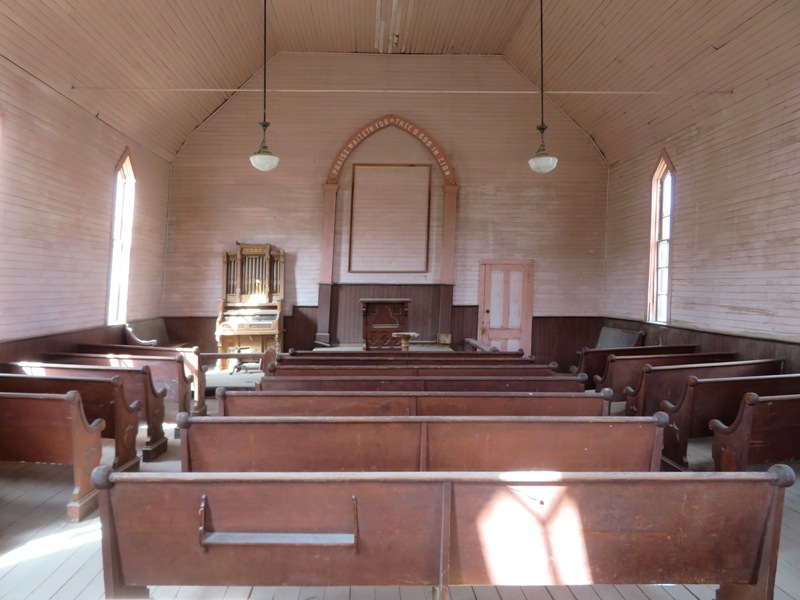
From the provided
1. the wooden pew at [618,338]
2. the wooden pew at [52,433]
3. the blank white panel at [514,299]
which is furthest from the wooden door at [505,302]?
the wooden pew at [52,433]

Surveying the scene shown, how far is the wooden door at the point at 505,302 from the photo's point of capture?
9664 mm

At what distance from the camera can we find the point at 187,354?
18.7 feet

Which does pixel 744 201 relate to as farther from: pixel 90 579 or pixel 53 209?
pixel 53 209

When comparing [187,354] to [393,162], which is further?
[393,162]

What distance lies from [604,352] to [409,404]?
422 cm

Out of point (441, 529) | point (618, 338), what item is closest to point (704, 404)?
point (441, 529)

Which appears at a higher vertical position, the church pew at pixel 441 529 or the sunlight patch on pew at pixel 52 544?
the church pew at pixel 441 529

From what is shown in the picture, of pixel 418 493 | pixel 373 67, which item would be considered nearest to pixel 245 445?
pixel 418 493

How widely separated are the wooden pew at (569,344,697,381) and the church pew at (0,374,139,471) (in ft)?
16.0

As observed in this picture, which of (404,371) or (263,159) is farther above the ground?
(263,159)

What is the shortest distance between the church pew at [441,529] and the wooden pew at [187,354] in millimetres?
3671

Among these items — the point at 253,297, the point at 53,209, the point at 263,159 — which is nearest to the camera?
the point at 53,209

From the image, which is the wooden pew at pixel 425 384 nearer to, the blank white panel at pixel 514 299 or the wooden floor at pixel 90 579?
the wooden floor at pixel 90 579

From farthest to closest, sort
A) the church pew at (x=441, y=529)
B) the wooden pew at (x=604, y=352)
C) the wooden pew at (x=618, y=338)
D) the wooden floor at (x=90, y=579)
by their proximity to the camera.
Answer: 1. the wooden pew at (x=618, y=338)
2. the wooden pew at (x=604, y=352)
3. the wooden floor at (x=90, y=579)
4. the church pew at (x=441, y=529)
